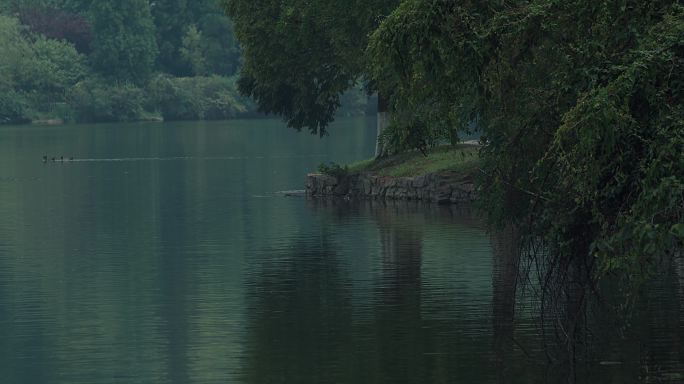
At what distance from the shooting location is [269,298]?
33188mm

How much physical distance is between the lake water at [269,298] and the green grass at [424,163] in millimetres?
2480

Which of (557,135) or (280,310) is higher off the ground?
(557,135)

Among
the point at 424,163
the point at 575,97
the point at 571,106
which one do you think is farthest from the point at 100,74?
the point at 575,97

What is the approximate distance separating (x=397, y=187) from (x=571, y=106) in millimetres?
35724

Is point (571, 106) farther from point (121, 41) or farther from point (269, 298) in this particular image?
point (121, 41)

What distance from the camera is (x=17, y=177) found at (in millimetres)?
80625

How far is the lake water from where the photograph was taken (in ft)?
82.9

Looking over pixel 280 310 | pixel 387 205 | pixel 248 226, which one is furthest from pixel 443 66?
pixel 387 205

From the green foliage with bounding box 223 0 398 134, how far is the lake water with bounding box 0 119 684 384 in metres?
4.95

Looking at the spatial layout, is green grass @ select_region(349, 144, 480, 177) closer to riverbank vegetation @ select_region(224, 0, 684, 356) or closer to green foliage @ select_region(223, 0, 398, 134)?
green foliage @ select_region(223, 0, 398, 134)

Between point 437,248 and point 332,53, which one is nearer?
point 437,248

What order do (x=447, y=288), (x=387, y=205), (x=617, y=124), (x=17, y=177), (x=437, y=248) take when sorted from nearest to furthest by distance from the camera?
(x=617, y=124) → (x=447, y=288) → (x=437, y=248) → (x=387, y=205) → (x=17, y=177)

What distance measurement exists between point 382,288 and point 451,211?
19229 mm

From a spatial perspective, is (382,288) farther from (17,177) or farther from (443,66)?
(17,177)
